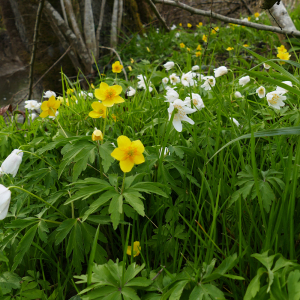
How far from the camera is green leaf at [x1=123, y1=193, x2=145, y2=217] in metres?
0.79

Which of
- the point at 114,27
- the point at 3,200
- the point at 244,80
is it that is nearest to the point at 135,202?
the point at 3,200

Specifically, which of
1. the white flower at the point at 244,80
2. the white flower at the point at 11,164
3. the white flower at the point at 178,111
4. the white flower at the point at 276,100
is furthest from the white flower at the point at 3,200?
the white flower at the point at 244,80

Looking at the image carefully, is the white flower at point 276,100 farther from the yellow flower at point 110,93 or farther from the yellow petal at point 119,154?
the yellow petal at point 119,154

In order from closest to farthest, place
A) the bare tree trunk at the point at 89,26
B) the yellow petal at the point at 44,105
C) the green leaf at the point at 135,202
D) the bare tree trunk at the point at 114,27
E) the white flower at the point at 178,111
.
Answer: the green leaf at the point at 135,202 < the white flower at the point at 178,111 < the yellow petal at the point at 44,105 < the bare tree trunk at the point at 89,26 < the bare tree trunk at the point at 114,27

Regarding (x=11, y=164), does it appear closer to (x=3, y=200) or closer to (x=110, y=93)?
(x=3, y=200)

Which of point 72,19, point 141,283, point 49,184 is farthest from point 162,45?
point 141,283

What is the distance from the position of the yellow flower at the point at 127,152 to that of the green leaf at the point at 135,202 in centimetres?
8

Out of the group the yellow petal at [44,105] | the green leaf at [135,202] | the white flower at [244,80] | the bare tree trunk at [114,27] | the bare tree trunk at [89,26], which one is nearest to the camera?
the green leaf at [135,202]

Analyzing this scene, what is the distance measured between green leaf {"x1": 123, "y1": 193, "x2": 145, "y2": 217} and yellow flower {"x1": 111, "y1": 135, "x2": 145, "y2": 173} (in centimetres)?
8

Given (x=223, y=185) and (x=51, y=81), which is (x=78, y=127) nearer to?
(x=223, y=185)

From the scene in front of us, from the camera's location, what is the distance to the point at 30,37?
4.44m

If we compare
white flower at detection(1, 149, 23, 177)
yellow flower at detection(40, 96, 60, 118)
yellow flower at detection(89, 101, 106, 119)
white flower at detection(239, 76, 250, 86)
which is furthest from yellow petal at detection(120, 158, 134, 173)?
white flower at detection(239, 76, 250, 86)

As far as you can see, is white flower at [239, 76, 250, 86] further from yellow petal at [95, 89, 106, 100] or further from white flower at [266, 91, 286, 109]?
yellow petal at [95, 89, 106, 100]

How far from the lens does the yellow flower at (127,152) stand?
2.81 feet
